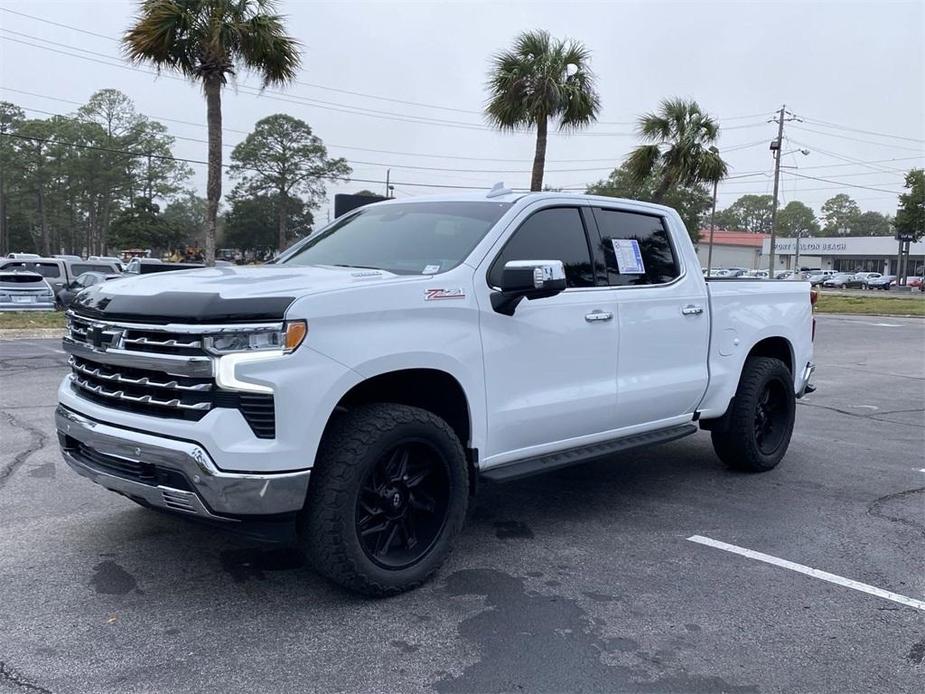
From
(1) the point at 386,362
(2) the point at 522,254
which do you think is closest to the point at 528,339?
(2) the point at 522,254

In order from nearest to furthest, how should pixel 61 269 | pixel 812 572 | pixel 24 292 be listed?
pixel 812 572 → pixel 24 292 → pixel 61 269

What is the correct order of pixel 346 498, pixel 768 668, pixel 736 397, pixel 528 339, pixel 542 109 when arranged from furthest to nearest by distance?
pixel 542 109, pixel 736 397, pixel 528 339, pixel 346 498, pixel 768 668

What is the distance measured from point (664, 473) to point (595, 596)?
8.65 ft

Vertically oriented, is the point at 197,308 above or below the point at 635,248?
below

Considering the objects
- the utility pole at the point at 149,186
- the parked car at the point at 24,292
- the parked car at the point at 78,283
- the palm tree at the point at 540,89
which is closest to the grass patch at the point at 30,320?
the parked car at the point at 24,292

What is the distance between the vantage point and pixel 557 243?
4883mm

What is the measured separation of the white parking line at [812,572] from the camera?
403 centimetres

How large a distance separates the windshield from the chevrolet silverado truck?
2cm

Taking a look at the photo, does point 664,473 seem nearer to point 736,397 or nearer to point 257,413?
point 736,397

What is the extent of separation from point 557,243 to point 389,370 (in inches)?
63.5

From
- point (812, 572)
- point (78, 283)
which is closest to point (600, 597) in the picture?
point (812, 572)

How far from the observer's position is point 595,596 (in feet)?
13.1

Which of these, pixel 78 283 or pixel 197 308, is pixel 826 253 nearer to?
pixel 78 283

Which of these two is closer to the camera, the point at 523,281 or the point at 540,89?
the point at 523,281
